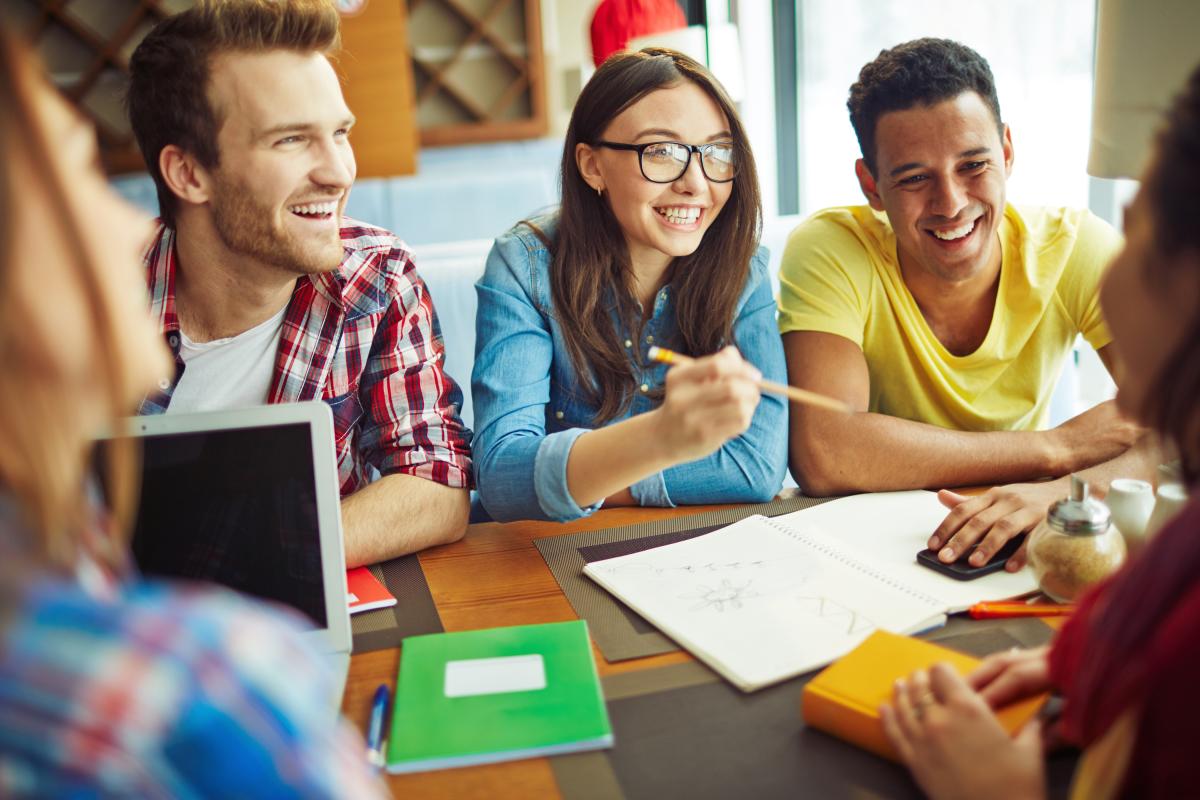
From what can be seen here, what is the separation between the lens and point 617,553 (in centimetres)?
114

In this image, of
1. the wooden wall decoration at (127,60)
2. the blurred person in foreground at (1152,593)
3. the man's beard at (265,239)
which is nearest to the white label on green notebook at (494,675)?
the blurred person in foreground at (1152,593)

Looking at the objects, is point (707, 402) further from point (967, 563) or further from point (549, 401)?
point (549, 401)

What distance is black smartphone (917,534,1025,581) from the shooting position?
104 cm

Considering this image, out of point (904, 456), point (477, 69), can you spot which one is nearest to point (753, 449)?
point (904, 456)

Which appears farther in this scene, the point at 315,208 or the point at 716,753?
the point at 315,208

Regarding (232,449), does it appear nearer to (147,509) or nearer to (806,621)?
(147,509)

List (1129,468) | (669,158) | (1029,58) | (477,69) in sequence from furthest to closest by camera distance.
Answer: (477,69), (1029,58), (669,158), (1129,468)

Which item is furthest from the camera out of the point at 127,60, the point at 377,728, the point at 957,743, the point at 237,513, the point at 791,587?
the point at 127,60

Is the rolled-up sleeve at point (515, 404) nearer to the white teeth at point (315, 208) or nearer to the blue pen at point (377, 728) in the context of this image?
the white teeth at point (315, 208)

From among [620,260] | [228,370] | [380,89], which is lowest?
[228,370]

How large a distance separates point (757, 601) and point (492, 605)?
0.27 meters

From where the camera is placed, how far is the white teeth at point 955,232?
1.50 metres

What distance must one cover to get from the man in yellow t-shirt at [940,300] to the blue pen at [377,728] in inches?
27.8

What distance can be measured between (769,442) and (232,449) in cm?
76
